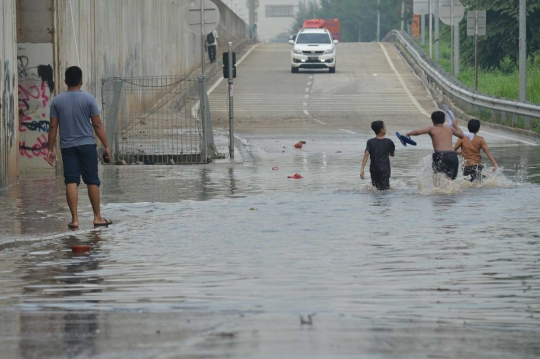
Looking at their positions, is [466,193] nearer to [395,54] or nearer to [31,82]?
[31,82]

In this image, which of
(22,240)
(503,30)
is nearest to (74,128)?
(22,240)

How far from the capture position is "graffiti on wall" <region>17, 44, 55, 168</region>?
68.9ft

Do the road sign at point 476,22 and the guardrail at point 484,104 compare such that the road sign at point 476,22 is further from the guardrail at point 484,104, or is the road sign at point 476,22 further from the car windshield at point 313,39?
the car windshield at point 313,39

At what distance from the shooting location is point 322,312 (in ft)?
26.7

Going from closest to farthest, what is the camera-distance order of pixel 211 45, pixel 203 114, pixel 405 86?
pixel 203 114
pixel 405 86
pixel 211 45

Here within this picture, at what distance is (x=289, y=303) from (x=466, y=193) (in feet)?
28.3

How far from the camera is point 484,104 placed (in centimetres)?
3700

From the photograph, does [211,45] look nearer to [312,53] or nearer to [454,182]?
[312,53]

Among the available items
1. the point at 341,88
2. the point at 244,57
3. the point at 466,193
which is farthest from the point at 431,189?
the point at 244,57

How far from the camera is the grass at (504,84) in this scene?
3480 cm

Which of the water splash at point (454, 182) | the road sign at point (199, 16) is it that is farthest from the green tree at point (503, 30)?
the water splash at point (454, 182)

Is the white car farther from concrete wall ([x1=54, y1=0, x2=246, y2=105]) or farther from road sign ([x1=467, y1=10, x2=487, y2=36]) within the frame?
road sign ([x1=467, y1=10, x2=487, y2=36])

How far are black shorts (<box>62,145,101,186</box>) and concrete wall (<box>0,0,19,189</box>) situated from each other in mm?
4555

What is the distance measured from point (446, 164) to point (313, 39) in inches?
1622
